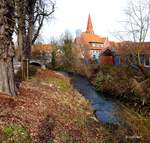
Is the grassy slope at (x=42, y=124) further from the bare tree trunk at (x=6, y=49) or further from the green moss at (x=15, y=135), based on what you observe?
the bare tree trunk at (x=6, y=49)

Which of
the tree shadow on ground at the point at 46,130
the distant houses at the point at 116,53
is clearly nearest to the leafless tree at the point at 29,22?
the distant houses at the point at 116,53

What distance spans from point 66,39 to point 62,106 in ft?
154

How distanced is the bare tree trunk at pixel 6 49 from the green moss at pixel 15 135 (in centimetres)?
385

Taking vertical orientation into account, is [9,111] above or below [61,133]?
above

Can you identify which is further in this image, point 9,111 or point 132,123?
point 9,111

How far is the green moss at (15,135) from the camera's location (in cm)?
783

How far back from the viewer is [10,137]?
313 inches

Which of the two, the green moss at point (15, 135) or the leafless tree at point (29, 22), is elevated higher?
the leafless tree at point (29, 22)

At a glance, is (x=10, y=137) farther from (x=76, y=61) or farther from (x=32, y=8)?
(x=76, y=61)

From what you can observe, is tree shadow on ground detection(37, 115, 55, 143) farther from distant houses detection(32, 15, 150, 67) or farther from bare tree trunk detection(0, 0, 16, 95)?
distant houses detection(32, 15, 150, 67)

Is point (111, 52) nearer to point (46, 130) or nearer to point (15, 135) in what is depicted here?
point (46, 130)

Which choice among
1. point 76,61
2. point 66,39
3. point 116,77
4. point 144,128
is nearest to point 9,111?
point 144,128

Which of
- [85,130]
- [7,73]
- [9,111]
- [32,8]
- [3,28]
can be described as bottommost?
[85,130]

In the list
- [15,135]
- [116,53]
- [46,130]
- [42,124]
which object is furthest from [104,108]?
[116,53]
